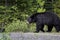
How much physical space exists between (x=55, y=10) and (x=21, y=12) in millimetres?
1563

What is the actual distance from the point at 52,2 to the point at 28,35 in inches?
197

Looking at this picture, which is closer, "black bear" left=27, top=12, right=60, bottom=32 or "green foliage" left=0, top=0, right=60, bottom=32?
"black bear" left=27, top=12, right=60, bottom=32

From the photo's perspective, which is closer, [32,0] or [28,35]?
[28,35]

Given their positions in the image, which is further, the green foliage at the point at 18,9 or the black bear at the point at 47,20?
the green foliage at the point at 18,9

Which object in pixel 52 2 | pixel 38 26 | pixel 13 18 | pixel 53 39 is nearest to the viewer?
pixel 53 39

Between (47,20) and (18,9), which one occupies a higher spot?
(47,20)

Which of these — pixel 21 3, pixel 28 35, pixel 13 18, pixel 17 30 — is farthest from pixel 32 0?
pixel 28 35

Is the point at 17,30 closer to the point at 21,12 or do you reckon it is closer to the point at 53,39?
the point at 53,39

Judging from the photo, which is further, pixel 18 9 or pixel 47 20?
pixel 18 9

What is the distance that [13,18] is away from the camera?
470 inches

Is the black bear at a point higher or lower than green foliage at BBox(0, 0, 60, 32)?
higher

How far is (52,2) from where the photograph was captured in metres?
12.8

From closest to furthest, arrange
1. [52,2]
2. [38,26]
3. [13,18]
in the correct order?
[38,26], [13,18], [52,2]

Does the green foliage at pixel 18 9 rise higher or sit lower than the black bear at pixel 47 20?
lower
